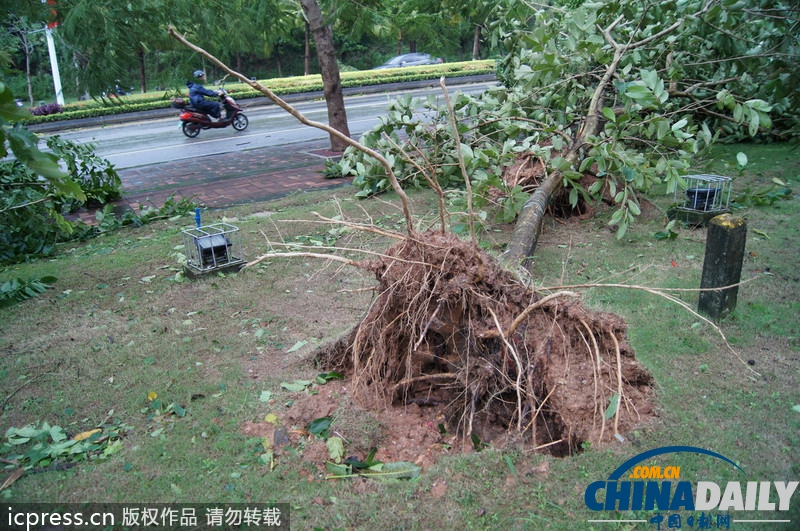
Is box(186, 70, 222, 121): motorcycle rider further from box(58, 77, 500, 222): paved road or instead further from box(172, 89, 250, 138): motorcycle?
box(58, 77, 500, 222): paved road

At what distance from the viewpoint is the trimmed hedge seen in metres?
19.9

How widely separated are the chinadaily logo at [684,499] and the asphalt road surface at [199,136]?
895 cm

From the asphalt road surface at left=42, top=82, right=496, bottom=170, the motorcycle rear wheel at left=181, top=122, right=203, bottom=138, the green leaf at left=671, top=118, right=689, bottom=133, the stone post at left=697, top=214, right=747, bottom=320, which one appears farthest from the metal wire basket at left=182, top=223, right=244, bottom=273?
the motorcycle rear wheel at left=181, top=122, right=203, bottom=138

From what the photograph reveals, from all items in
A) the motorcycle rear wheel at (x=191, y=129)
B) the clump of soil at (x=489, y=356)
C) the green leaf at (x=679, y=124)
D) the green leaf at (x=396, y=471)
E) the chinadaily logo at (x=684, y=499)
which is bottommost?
the green leaf at (x=396, y=471)

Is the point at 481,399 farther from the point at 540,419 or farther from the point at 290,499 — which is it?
the point at 290,499

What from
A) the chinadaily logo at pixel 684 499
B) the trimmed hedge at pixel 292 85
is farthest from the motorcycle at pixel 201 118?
the chinadaily logo at pixel 684 499

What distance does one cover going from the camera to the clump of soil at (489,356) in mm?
3043

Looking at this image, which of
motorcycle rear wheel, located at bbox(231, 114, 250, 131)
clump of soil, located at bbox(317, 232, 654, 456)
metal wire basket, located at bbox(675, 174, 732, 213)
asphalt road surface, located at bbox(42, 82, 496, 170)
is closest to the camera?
clump of soil, located at bbox(317, 232, 654, 456)

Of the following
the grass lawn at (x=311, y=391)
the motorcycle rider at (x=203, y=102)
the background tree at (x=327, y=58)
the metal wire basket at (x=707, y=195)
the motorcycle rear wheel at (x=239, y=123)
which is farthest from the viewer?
the motorcycle rear wheel at (x=239, y=123)

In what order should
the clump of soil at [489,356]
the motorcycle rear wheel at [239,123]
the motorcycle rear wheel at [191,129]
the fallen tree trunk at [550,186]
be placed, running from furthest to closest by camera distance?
the motorcycle rear wheel at [239,123], the motorcycle rear wheel at [191,129], the fallen tree trunk at [550,186], the clump of soil at [489,356]

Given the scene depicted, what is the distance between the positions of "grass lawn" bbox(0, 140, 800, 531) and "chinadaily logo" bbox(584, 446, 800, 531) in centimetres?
3

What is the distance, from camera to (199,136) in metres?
14.8

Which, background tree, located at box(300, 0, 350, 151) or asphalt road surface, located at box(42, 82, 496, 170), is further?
asphalt road surface, located at box(42, 82, 496, 170)

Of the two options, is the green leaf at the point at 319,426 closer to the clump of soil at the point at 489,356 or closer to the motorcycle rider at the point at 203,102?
the clump of soil at the point at 489,356
